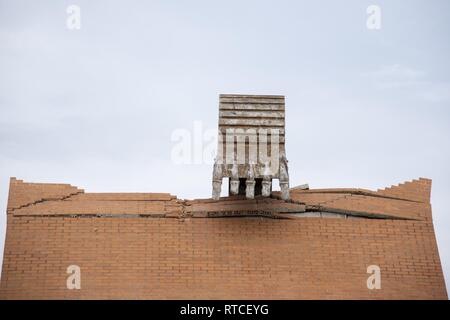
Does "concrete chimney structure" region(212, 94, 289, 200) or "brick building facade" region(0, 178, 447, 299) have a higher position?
"concrete chimney structure" region(212, 94, 289, 200)

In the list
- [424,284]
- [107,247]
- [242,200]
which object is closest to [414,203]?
[424,284]

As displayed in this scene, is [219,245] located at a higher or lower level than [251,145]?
lower

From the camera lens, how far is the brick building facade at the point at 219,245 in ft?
38.1

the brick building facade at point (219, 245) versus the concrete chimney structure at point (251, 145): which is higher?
the concrete chimney structure at point (251, 145)

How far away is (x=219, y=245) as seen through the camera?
12.1 m

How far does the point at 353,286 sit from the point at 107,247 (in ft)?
15.8

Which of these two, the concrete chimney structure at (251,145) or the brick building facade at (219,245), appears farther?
the concrete chimney structure at (251,145)

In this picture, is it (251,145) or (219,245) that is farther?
(251,145)

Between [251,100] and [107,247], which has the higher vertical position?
[251,100]

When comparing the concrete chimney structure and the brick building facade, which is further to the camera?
the concrete chimney structure

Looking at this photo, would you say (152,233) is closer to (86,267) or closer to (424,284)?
(86,267)

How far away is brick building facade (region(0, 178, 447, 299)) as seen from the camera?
38.1ft
